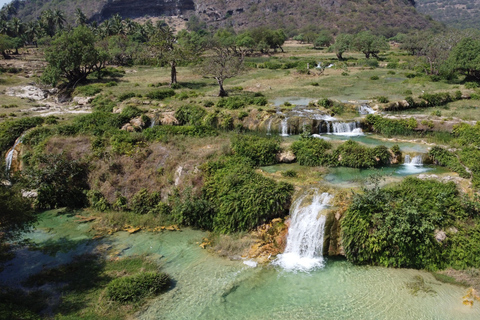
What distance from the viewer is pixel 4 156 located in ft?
94.6

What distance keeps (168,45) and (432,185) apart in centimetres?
4826

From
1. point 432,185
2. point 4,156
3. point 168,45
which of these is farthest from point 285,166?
point 168,45

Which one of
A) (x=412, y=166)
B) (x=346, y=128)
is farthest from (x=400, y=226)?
(x=346, y=128)

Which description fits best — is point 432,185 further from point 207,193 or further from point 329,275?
point 207,193

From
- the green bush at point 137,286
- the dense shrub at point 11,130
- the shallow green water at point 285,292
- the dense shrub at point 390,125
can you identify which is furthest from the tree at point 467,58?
the dense shrub at point 11,130

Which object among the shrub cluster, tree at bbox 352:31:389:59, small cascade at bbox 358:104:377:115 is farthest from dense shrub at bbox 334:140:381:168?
tree at bbox 352:31:389:59

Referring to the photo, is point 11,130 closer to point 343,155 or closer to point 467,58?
point 343,155

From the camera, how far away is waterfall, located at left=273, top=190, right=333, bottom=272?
16969mm

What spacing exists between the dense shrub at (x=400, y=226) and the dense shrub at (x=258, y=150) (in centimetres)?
915

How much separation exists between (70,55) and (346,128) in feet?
156

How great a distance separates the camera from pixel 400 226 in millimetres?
16094

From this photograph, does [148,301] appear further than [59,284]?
No

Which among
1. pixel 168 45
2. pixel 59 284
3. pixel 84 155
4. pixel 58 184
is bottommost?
pixel 59 284

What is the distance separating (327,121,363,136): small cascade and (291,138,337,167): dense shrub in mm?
7143
